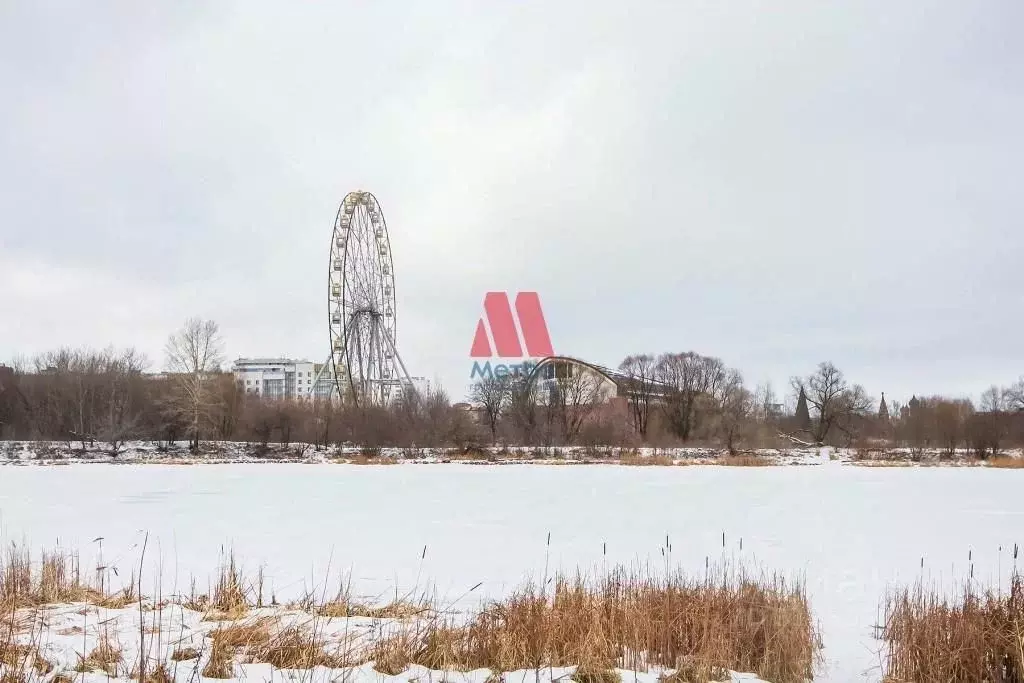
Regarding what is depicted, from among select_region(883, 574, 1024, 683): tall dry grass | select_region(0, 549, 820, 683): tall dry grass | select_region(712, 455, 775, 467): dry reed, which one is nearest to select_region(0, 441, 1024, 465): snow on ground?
select_region(712, 455, 775, 467): dry reed

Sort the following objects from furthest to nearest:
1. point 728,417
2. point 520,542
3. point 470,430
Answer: point 728,417 < point 470,430 < point 520,542

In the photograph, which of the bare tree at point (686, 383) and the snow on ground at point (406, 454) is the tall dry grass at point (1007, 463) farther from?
the bare tree at point (686, 383)

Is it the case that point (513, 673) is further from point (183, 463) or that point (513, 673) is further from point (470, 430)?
point (470, 430)

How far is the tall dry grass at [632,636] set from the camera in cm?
471

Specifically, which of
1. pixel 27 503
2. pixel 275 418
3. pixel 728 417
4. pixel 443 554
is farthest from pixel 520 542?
pixel 728 417

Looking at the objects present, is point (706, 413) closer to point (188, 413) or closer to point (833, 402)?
point (833, 402)

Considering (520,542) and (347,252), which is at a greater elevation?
(347,252)

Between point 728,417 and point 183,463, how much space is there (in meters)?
30.4

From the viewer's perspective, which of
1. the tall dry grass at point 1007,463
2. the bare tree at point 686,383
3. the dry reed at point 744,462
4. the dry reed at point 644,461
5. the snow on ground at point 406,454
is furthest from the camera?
the bare tree at point 686,383

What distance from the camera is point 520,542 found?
380 inches

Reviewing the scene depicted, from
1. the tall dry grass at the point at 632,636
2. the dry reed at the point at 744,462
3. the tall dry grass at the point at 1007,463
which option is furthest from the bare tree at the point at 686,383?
the tall dry grass at the point at 632,636

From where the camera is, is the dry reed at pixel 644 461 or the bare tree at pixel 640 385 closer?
the dry reed at pixel 644 461

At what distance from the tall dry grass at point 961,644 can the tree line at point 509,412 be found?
3043cm

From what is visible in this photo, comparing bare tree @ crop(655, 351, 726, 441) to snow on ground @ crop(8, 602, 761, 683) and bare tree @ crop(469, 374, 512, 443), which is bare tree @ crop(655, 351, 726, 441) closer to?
bare tree @ crop(469, 374, 512, 443)
